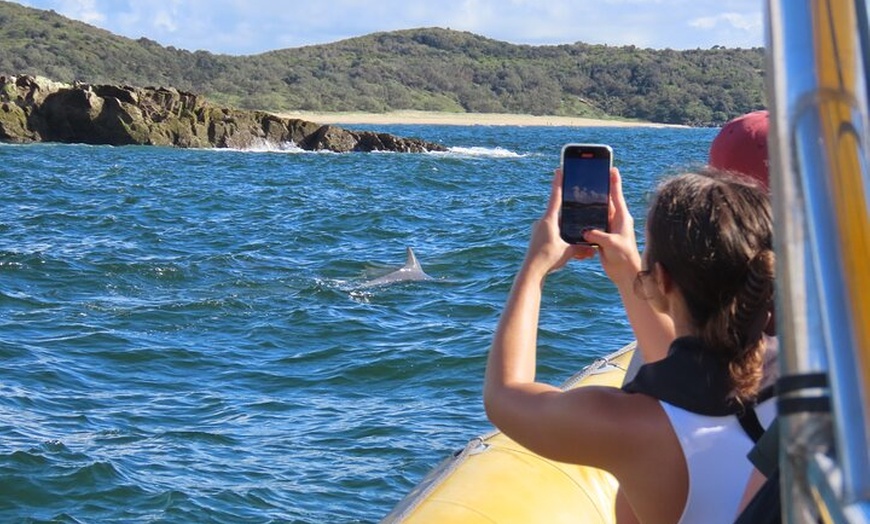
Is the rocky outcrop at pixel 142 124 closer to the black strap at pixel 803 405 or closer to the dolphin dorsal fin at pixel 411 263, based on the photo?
the dolphin dorsal fin at pixel 411 263

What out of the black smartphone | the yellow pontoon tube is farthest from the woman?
the yellow pontoon tube

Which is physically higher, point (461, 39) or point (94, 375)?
point (461, 39)

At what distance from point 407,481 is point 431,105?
4753 inches

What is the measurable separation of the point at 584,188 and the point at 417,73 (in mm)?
135809

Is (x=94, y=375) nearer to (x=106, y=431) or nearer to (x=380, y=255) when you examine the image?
(x=106, y=431)

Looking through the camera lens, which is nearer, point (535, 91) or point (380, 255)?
point (380, 255)

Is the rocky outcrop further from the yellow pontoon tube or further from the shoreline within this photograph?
the shoreline

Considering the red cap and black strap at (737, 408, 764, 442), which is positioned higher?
A: the red cap

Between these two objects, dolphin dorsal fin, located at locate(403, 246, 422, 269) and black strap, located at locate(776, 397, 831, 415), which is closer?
black strap, located at locate(776, 397, 831, 415)

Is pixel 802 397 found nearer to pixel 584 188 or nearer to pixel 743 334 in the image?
pixel 743 334

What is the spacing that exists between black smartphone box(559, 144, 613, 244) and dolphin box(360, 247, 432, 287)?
31.8 feet

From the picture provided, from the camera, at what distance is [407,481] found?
6473mm

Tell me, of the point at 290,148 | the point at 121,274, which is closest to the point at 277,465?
the point at 121,274

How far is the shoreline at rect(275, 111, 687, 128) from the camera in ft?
356
